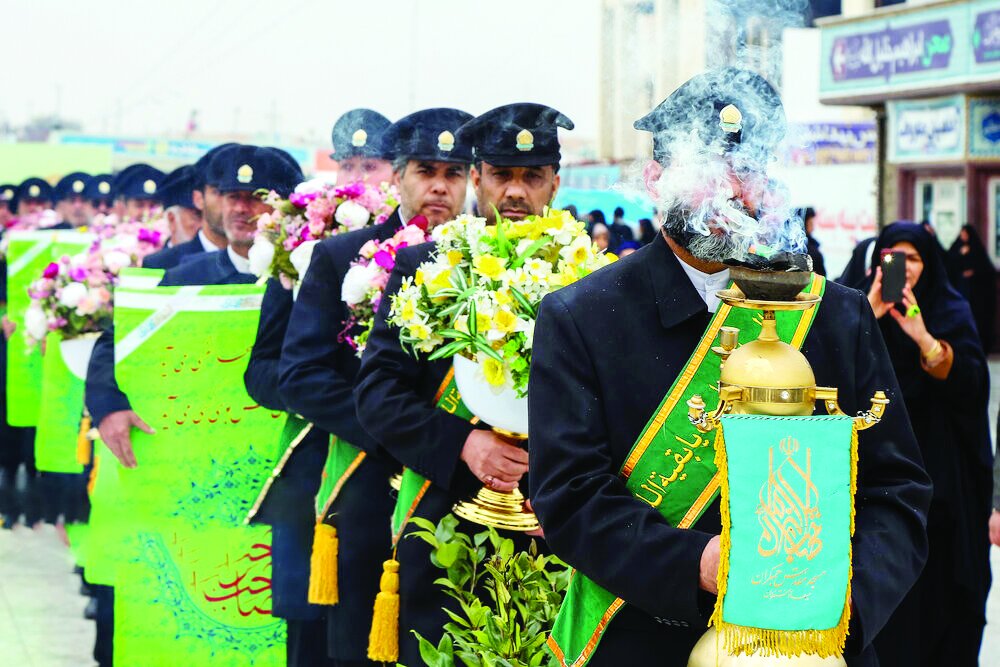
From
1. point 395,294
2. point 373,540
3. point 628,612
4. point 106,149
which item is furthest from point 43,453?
point 106,149

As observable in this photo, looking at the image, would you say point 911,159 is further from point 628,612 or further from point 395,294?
point 628,612

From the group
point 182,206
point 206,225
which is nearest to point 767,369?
point 206,225

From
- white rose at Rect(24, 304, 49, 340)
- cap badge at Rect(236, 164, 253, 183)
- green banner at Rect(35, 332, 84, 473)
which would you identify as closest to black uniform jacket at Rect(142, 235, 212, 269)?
cap badge at Rect(236, 164, 253, 183)

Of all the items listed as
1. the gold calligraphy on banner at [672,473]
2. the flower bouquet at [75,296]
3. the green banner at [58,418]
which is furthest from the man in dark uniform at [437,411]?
the green banner at [58,418]

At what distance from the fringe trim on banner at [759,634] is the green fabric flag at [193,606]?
133 inches

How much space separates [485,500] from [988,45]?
15.5m

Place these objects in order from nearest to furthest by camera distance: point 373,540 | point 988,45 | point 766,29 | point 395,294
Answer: point 766,29 → point 395,294 → point 373,540 → point 988,45

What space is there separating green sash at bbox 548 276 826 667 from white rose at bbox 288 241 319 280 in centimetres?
262

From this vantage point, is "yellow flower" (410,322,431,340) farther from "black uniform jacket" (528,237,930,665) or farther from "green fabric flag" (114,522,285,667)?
"green fabric flag" (114,522,285,667)

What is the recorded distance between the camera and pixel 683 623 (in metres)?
2.32

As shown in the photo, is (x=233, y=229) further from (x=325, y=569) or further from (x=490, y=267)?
(x=490, y=267)

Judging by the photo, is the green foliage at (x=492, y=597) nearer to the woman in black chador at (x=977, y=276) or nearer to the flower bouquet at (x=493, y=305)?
the flower bouquet at (x=493, y=305)

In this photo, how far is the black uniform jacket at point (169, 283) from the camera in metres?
5.45

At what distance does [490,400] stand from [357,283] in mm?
971
